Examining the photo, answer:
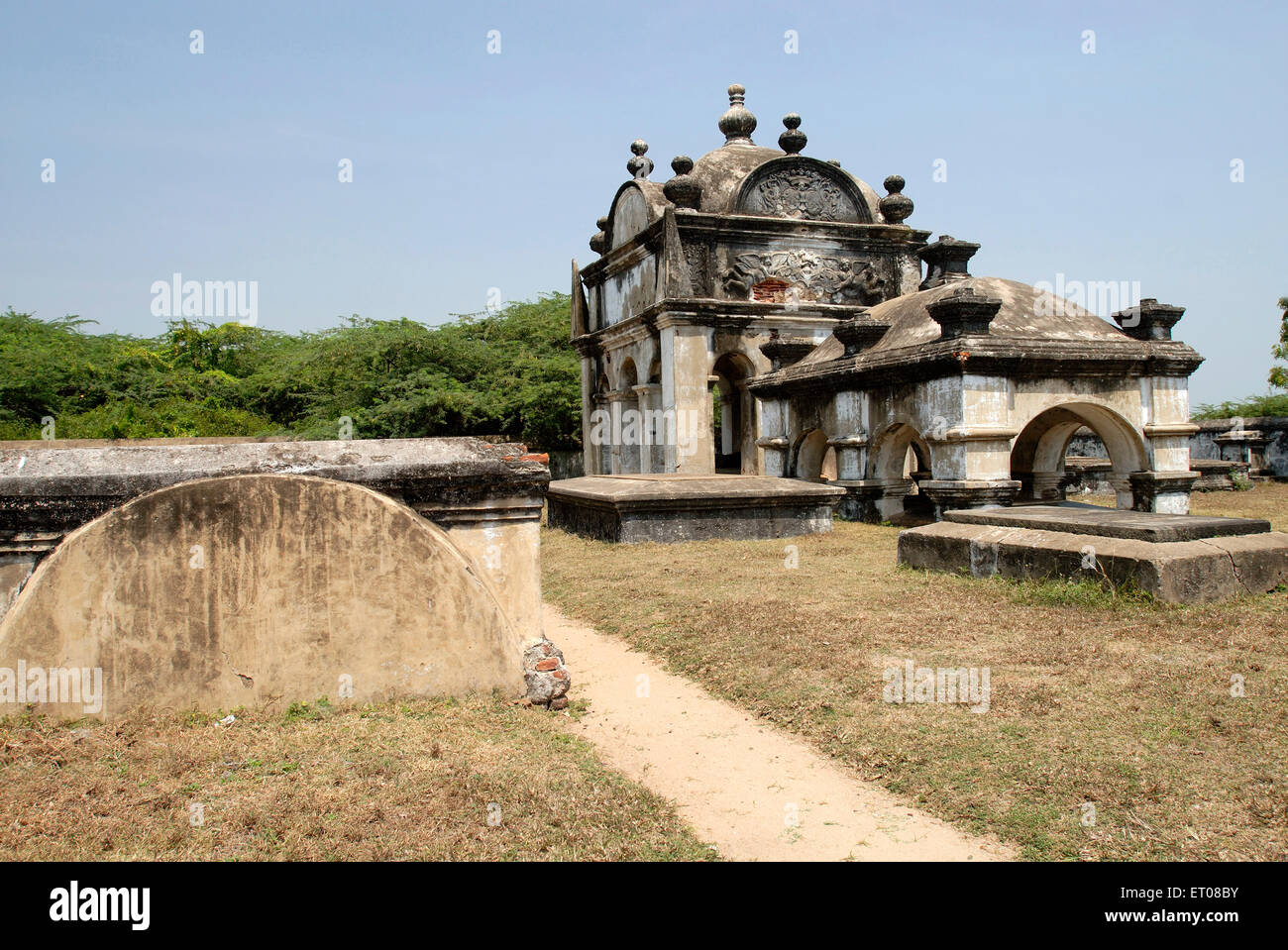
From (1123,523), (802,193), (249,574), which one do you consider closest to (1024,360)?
(1123,523)

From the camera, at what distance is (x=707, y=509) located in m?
11.2

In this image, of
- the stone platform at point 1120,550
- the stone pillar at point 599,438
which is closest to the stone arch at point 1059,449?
the stone platform at point 1120,550

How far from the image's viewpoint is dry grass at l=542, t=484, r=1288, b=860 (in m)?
3.17

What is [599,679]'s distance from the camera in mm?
5359

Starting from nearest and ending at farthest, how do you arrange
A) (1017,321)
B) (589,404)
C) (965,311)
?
1. (965,311)
2. (1017,321)
3. (589,404)

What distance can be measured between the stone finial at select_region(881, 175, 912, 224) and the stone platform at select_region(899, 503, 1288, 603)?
415 inches

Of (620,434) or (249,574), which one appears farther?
(620,434)

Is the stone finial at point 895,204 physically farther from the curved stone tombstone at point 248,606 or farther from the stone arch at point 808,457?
the curved stone tombstone at point 248,606

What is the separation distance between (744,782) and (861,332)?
373 inches

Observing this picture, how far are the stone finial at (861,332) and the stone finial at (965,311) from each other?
1728 mm

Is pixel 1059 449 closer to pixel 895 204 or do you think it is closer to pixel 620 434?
pixel 895 204

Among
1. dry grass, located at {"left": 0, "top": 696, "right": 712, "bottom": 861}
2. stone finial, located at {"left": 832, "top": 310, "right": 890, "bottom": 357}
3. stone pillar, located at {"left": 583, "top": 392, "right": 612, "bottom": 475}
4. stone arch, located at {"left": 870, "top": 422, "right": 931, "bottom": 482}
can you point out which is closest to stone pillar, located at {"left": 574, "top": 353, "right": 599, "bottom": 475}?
stone pillar, located at {"left": 583, "top": 392, "right": 612, "bottom": 475}

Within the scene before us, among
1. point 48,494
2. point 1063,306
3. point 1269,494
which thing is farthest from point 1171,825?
point 1269,494

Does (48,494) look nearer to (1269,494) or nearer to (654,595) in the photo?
(654,595)
